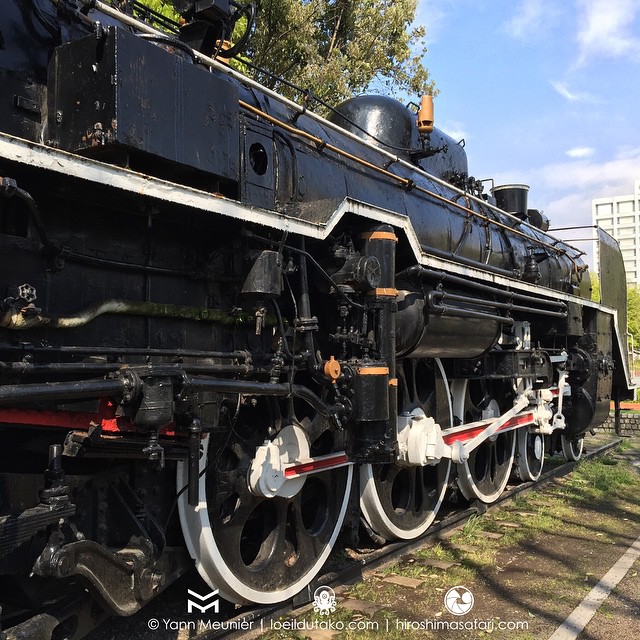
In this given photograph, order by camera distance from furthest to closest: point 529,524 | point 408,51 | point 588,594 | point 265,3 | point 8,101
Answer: point 408,51, point 265,3, point 529,524, point 588,594, point 8,101

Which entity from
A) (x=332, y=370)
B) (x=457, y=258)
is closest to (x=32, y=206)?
(x=332, y=370)

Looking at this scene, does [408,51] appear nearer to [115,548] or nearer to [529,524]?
[529,524]

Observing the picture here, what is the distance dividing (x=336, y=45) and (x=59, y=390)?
41.4 feet

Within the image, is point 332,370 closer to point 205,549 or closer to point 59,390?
point 205,549

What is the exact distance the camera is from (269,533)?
12.3 feet

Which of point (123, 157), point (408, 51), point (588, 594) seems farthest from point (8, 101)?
point (408, 51)

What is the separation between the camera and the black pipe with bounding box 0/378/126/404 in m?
1.96

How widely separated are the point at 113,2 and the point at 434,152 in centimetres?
332

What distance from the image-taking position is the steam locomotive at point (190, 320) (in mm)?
2326

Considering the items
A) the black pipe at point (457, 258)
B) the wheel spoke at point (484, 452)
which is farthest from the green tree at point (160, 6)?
the wheel spoke at point (484, 452)

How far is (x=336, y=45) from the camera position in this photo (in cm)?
1328

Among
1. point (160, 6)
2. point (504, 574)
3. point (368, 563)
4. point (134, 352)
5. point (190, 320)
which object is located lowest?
point (504, 574)
